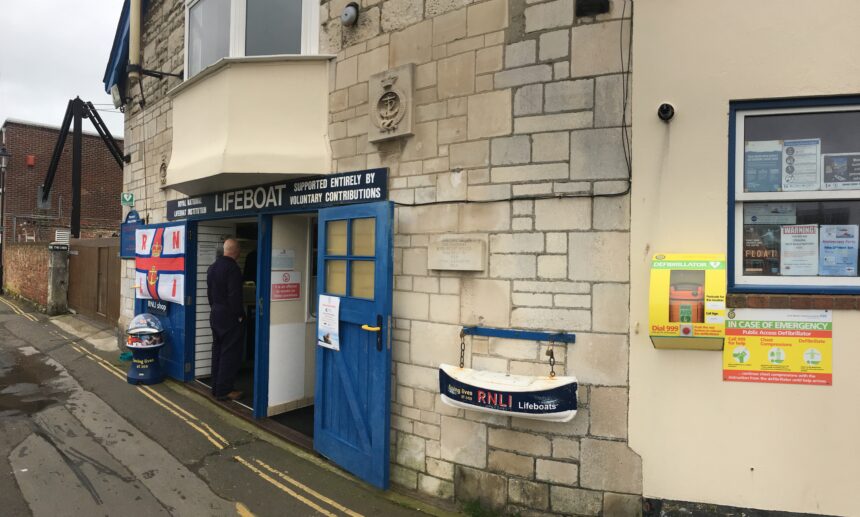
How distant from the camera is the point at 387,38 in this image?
441cm

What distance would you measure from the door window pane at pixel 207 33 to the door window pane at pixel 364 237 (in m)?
3.45

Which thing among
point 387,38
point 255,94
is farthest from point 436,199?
point 255,94

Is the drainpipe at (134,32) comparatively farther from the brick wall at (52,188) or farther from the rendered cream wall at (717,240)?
the brick wall at (52,188)

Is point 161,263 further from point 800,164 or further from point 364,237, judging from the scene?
point 800,164

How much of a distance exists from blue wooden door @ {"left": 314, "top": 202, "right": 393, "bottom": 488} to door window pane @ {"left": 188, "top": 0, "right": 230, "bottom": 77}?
3.23m

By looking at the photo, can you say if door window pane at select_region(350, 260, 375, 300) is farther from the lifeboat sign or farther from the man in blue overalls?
the man in blue overalls

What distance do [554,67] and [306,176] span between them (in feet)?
9.09

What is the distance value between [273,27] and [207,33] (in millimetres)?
1636

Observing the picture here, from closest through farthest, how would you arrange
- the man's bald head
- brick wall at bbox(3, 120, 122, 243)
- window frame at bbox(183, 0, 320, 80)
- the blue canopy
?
window frame at bbox(183, 0, 320, 80)
the man's bald head
the blue canopy
brick wall at bbox(3, 120, 122, 243)

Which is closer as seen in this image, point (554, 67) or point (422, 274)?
point (554, 67)

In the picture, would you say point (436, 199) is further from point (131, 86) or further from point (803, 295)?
point (131, 86)

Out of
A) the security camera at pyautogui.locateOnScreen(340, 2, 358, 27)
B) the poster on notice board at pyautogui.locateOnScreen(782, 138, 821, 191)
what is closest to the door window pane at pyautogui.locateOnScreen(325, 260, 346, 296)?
the security camera at pyautogui.locateOnScreen(340, 2, 358, 27)

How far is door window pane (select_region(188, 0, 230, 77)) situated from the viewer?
6043 millimetres

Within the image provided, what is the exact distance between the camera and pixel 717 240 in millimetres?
3184
